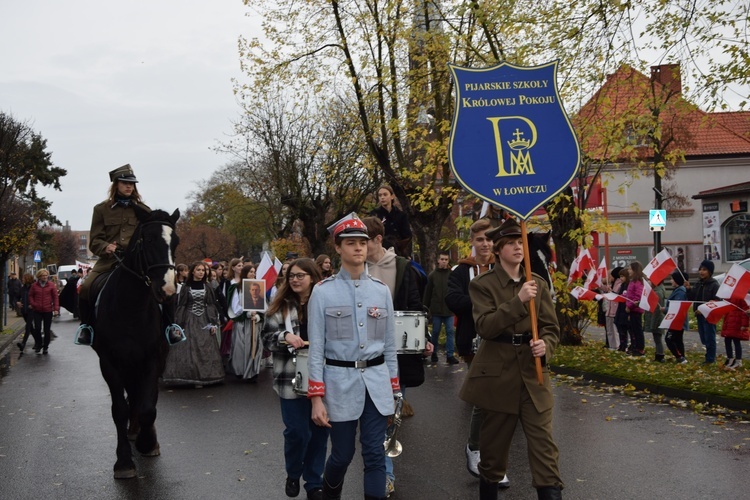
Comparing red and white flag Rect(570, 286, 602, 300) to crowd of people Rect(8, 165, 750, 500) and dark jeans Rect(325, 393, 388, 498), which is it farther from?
dark jeans Rect(325, 393, 388, 498)

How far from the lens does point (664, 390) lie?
1180 centimetres

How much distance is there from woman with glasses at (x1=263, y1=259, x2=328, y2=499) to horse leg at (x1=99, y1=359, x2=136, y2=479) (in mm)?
1806

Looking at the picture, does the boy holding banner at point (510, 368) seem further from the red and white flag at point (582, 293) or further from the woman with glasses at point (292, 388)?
the red and white flag at point (582, 293)

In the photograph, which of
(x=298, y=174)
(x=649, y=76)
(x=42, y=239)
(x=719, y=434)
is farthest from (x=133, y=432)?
(x=42, y=239)

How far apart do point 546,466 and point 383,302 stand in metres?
1.33

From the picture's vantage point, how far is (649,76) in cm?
1496

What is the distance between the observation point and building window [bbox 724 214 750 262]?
42156 millimetres

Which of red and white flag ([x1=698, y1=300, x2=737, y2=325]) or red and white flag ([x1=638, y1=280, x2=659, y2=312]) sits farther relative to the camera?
→ red and white flag ([x1=638, y1=280, x2=659, y2=312])

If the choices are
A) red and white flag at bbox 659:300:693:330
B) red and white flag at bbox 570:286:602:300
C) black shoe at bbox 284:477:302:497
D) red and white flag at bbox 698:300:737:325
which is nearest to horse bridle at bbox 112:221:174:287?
black shoe at bbox 284:477:302:497

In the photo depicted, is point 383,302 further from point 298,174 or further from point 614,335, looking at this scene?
point 298,174

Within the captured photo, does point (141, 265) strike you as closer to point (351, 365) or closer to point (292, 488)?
point (292, 488)

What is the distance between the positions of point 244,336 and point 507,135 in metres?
9.26

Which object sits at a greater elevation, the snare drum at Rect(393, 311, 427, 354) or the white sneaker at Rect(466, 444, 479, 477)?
the snare drum at Rect(393, 311, 427, 354)

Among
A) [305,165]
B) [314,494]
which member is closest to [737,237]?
[305,165]
